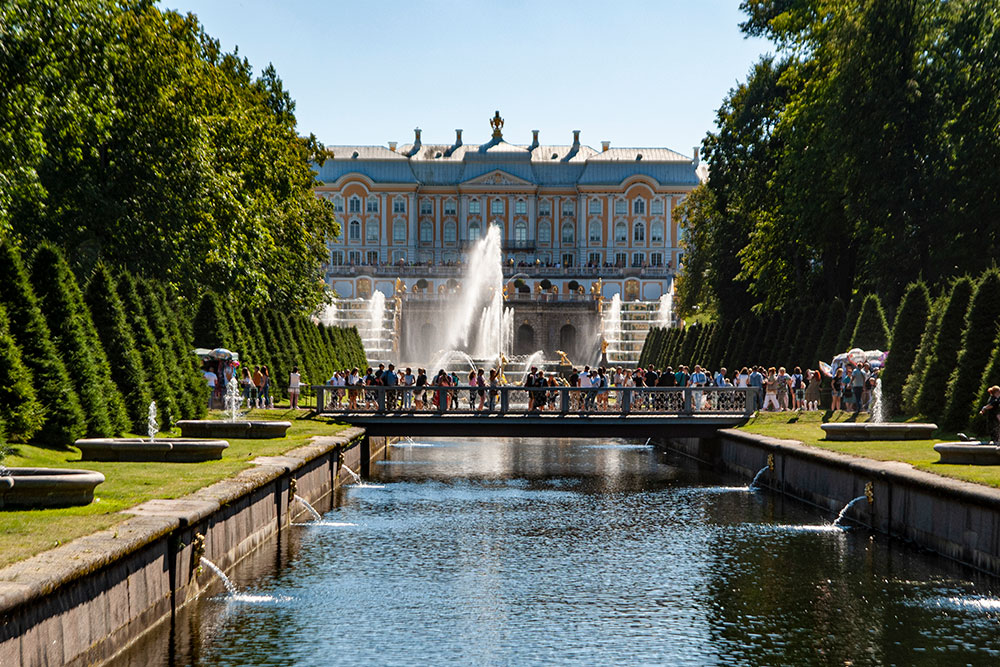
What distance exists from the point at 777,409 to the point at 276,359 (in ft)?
61.3

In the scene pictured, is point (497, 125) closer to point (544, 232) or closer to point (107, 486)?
point (544, 232)

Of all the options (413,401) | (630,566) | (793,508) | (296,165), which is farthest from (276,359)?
(630,566)

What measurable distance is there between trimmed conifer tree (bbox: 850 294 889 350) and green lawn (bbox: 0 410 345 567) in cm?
1896

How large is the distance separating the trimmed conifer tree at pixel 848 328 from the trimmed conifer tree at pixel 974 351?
1152cm

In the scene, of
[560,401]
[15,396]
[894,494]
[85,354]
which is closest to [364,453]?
[560,401]

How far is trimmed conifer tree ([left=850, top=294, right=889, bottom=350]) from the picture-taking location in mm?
38625

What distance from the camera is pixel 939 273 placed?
41.1 m

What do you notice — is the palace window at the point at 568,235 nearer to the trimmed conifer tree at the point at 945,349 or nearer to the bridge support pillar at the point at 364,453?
the bridge support pillar at the point at 364,453

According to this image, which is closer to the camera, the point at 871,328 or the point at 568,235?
the point at 871,328

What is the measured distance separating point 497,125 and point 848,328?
118788 millimetres

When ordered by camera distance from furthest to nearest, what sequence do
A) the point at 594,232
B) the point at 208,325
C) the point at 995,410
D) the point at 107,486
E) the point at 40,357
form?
the point at 594,232 → the point at 208,325 → the point at 40,357 → the point at 995,410 → the point at 107,486

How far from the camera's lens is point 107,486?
1631 centimetres

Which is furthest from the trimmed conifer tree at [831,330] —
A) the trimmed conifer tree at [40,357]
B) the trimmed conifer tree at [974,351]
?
the trimmed conifer tree at [40,357]

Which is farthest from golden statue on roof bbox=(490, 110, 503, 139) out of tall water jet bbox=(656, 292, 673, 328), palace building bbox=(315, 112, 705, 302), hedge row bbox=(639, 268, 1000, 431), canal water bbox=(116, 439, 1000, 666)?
canal water bbox=(116, 439, 1000, 666)
